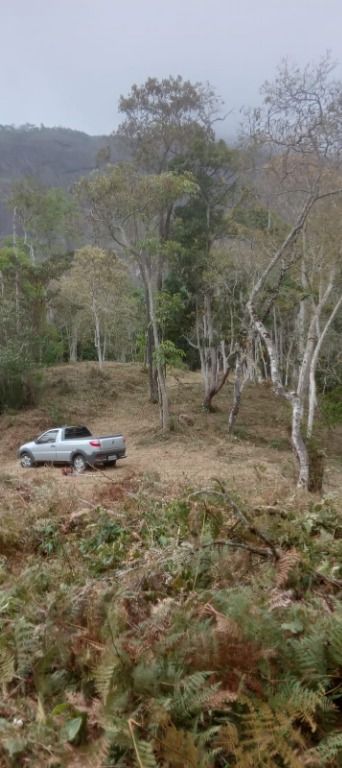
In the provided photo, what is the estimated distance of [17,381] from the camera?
25.7 meters

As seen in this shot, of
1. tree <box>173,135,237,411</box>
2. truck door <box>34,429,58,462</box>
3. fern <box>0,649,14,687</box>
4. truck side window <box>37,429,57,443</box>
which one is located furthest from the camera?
tree <box>173,135,237,411</box>

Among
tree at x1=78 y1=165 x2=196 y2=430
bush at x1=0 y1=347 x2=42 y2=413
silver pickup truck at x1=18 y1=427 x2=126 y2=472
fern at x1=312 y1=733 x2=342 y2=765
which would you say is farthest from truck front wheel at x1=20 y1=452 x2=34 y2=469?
fern at x1=312 y1=733 x2=342 y2=765

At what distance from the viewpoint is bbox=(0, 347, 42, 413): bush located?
24781 millimetres

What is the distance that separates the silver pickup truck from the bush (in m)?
6.31

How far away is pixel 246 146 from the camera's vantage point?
1638 centimetres

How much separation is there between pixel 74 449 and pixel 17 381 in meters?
9.39

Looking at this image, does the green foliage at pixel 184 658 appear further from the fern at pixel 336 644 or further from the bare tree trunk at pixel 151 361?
the bare tree trunk at pixel 151 361

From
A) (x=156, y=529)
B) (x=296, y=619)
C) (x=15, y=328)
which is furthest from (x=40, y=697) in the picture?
(x=15, y=328)

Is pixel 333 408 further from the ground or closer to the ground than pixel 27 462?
further from the ground

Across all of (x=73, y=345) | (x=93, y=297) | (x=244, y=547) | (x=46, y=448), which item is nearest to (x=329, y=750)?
(x=244, y=547)

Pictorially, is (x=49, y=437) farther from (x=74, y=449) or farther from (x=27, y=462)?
(x=74, y=449)

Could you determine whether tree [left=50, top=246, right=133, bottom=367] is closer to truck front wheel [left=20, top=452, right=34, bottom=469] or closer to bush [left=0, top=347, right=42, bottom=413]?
bush [left=0, top=347, right=42, bottom=413]

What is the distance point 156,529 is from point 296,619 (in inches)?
57.1

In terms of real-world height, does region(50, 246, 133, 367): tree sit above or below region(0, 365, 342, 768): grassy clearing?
above
